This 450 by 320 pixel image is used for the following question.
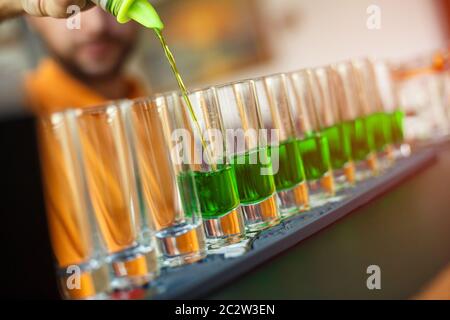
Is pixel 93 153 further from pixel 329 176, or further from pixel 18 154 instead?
pixel 329 176

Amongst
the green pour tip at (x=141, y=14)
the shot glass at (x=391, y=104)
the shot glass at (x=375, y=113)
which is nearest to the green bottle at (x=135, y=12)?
the green pour tip at (x=141, y=14)

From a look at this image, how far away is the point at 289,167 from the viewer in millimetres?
882

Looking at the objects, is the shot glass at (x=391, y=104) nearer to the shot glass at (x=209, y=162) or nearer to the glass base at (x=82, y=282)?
the shot glass at (x=209, y=162)

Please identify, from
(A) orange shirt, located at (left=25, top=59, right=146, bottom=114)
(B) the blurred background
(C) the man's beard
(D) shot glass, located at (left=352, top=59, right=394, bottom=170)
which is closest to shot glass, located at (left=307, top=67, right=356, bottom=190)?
(D) shot glass, located at (left=352, top=59, right=394, bottom=170)

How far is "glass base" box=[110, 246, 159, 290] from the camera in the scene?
678mm

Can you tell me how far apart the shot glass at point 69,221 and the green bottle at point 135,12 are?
15cm

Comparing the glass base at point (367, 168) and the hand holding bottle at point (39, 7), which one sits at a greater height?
the hand holding bottle at point (39, 7)

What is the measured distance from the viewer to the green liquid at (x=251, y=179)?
0.81 metres

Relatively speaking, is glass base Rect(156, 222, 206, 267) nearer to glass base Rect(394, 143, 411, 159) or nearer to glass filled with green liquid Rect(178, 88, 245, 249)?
glass filled with green liquid Rect(178, 88, 245, 249)

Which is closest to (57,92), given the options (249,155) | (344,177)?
(344,177)

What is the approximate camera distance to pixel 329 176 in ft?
3.21

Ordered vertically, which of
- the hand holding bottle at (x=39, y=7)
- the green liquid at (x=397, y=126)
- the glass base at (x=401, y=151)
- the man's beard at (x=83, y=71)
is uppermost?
the man's beard at (x=83, y=71)

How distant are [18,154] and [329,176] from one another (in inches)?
22.4

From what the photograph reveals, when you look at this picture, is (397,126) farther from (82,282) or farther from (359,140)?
(82,282)
